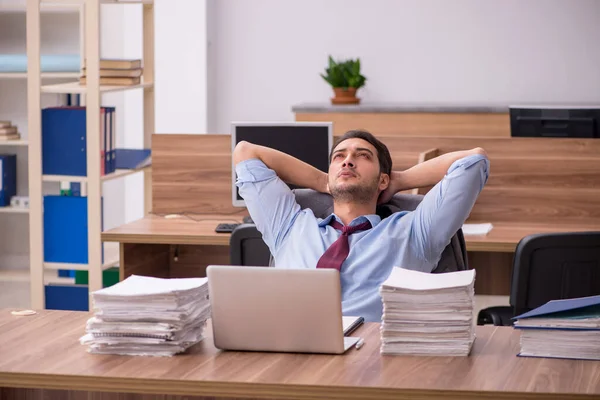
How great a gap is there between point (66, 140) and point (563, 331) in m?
2.89

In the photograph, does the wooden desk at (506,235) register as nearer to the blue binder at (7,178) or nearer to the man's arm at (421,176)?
the man's arm at (421,176)

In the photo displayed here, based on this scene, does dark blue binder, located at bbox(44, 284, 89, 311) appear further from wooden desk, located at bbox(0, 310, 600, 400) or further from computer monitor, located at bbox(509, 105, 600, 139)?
wooden desk, located at bbox(0, 310, 600, 400)

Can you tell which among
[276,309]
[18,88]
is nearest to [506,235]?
[276,309]

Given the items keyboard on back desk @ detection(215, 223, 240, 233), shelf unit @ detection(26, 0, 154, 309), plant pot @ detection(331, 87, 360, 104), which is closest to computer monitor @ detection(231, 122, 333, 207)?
keyboard on back desk @ detection(215, 223, 240, 233)

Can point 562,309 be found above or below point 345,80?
below

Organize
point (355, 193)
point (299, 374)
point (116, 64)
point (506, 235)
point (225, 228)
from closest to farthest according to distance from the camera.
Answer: point (299, 374), point (355, 193), point (506, 235), point (225, 228), point (116, 64)

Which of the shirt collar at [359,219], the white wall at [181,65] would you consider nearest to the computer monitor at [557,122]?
the shirt collar at [359,219]

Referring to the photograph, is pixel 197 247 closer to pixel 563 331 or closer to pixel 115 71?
pixel 115 71

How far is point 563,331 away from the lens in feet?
5.97

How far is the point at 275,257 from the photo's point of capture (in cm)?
268

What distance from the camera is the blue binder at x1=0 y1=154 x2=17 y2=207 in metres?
4.55

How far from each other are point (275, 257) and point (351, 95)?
13.5 ft

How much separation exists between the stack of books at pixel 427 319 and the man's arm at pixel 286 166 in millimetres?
965

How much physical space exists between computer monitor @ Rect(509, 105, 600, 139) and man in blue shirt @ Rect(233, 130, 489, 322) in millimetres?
1713
